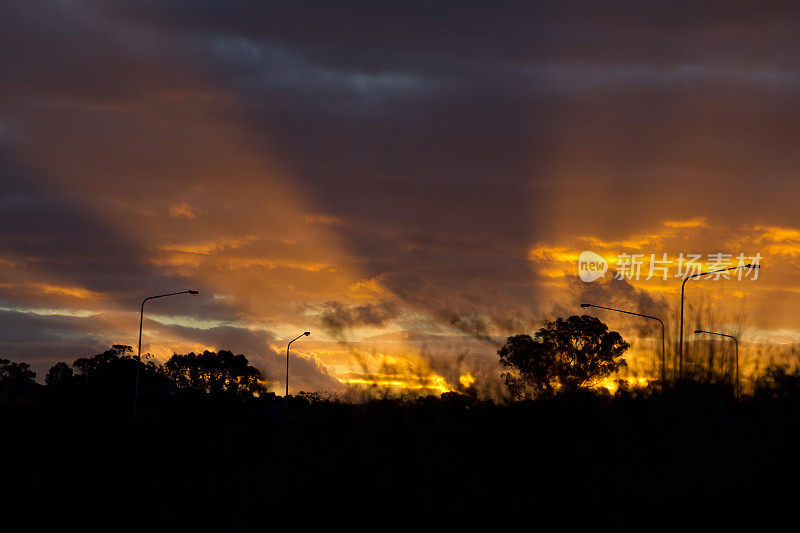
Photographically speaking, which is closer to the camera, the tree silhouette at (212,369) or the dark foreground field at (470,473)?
the dark foreground field at (470,473)

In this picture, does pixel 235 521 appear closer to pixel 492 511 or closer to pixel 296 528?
pixel 296 528

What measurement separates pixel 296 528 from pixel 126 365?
83107mm

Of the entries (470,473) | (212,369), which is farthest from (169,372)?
(470,473)

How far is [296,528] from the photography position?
10828mm

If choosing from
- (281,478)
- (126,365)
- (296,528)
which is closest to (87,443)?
(281,478)

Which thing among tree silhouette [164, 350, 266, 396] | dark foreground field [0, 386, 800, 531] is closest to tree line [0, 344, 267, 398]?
tree silhouette [164, 350, 266, 396]

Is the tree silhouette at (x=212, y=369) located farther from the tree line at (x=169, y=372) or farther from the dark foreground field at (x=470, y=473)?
the dark foreground field at (x=470, y=473)

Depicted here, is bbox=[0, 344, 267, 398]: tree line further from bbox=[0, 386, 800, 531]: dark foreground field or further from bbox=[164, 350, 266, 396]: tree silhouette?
bbox=[0, 386, 800, 531]: dark foreground field

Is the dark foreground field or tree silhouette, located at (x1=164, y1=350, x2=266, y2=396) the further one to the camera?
tree silhouette, located at (x1=164, y1=350, x2=266, y2=396)

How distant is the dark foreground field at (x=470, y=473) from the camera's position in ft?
33.9

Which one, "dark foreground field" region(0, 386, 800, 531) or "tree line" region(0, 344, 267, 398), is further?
"tree line" region(0, 344, 267, 398)

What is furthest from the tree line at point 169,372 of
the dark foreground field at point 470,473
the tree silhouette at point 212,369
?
the dark foreground field at point 470,473

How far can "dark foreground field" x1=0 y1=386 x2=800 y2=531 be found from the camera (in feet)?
33.9

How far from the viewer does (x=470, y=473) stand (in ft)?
37.7
